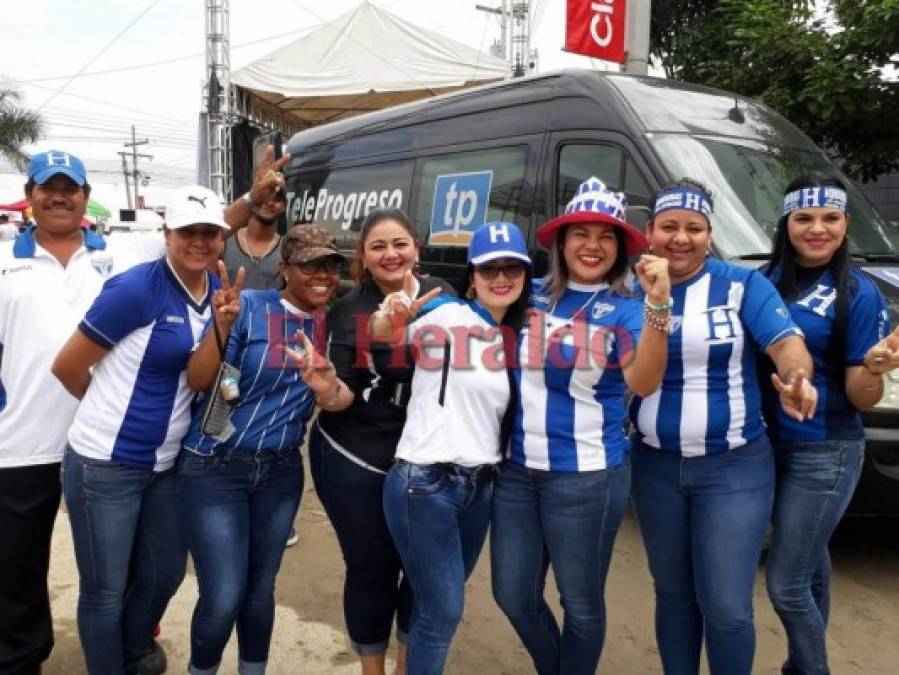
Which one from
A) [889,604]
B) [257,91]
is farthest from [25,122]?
[889,604]

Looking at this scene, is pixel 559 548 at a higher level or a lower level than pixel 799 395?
lower

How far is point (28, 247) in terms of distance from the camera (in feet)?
8.24

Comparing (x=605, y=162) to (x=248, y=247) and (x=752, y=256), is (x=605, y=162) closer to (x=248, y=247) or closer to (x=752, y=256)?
(x=752, y=256)

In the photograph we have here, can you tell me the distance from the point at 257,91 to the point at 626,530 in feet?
29.9

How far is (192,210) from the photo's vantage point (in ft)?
7.85

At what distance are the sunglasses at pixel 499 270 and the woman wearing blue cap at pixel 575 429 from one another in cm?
13

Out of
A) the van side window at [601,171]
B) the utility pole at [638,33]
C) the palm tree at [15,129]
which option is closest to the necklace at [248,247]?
the van side window at [601,171]

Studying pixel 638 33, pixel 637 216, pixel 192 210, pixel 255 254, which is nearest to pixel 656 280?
pixel 192 210

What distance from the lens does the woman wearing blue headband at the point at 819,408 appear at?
7.75ft

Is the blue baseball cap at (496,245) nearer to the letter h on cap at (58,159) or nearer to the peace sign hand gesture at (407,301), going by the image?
the peace sign hand gesture at (407,301)

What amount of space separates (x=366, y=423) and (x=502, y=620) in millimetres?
1418

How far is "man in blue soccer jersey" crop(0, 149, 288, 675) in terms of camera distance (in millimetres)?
2455

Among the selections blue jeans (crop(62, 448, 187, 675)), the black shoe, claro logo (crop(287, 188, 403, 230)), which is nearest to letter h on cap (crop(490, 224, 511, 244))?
blue jeans (crop(62, 448, 187, 675))

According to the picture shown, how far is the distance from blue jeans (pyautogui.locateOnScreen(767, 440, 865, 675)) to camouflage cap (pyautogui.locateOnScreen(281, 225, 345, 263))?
5.08ft
